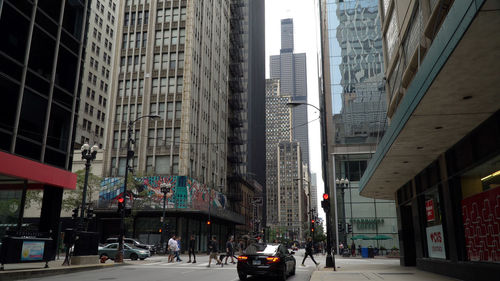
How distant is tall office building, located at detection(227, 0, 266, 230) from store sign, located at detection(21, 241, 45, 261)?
54339 mm

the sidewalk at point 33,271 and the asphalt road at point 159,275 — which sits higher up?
the sidewalk at point 33,271

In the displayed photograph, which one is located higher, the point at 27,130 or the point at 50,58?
the point at 50,58

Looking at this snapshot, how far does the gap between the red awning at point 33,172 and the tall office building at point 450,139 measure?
1835cm

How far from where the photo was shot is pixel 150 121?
53.7 metres

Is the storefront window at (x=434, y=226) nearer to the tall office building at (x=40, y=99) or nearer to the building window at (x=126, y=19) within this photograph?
the tall office building at (x=40, y=99)

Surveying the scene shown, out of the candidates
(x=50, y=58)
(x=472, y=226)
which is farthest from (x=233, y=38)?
(x=472, y=226)

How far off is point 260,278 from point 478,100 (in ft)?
34.6

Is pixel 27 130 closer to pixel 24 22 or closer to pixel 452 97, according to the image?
pixel 24 22

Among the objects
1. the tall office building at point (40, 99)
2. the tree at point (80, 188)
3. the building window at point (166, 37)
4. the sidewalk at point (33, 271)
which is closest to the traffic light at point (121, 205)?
the tall office building at point (40, 99)

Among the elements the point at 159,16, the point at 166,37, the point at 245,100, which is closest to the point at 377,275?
the point at 166,37

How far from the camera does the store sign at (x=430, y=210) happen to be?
1705 centimetres

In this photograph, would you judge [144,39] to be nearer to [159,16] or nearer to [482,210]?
[159,16]

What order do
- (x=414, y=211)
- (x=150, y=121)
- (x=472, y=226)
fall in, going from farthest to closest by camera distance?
(x=150, y=121)
(x=414, y=211)
(x=472, y=226)

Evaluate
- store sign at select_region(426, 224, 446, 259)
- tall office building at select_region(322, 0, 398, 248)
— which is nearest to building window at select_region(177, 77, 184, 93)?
tall office building at select_region(322, 0, 398, 248)
